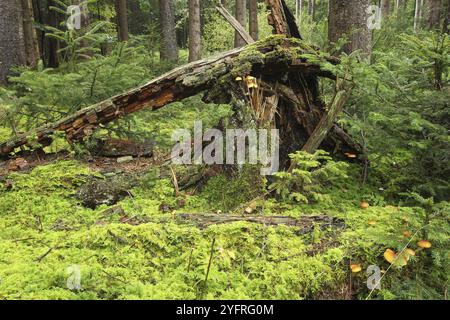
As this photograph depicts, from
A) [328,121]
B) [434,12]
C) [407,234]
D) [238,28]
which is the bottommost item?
[407,234]

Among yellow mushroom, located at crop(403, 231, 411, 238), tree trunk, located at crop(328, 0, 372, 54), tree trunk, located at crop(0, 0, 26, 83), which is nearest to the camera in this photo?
yellow mushroom, located at crop(403, 231, 411, 238)

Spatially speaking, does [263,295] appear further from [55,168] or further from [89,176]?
[55,168]

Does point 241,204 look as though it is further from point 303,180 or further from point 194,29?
point 194,29

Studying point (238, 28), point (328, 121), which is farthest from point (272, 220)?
point (238, 28)

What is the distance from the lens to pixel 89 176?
16.9 feet

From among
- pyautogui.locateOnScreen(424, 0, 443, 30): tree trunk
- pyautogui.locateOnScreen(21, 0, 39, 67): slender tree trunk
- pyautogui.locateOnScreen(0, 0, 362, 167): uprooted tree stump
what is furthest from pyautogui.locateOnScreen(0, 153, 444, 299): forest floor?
pyautogui.locateOnScreen(424, 0, 443, 30): tree trunk

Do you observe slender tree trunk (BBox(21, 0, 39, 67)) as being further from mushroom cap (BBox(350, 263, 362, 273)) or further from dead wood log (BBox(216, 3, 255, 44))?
mushroom cap (BBox(350, 263, 362, 273))

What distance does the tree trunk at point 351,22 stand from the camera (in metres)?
6.26

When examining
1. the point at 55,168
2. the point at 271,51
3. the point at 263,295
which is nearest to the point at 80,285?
the point at 263,295

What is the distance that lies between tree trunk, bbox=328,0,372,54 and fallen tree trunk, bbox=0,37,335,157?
1372 mm

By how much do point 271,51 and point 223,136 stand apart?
1.27 metres

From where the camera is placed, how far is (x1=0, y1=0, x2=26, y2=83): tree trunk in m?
9.51

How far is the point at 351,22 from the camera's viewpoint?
630 cm

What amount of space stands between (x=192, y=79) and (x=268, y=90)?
1090mm
